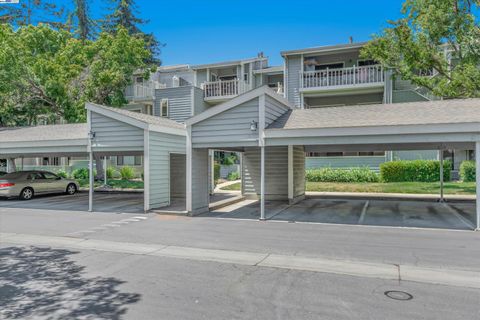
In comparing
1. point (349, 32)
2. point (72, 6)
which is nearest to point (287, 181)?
point (349, 32)

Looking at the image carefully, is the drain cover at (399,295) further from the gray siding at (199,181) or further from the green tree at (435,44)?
the green tree at (435,44)

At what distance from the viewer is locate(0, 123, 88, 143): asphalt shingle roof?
50.8ft

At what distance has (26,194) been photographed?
17.7 meters

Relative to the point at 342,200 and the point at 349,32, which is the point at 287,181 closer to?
the point at 342,200

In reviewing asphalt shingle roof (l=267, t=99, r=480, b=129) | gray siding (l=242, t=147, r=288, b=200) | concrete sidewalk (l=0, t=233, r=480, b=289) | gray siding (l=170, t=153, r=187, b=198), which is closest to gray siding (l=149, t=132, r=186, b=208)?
gray siding (l=170, t=153, r=187, b=198)

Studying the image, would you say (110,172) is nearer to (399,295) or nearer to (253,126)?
(253,126)

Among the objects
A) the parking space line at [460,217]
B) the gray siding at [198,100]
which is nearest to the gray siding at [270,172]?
the parking space line at [460,217]

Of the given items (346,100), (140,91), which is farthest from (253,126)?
(140,91)

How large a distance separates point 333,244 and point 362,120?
15.9 feet

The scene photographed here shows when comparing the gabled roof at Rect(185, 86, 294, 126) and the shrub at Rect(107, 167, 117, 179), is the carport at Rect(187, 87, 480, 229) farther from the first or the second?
the shrub at Rect(107, 167, 117, 179)

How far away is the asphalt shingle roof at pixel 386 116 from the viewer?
1055 centimetres

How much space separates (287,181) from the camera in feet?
53.3

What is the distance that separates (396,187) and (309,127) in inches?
402

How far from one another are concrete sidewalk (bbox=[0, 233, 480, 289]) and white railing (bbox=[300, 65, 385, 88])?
61.0ft
